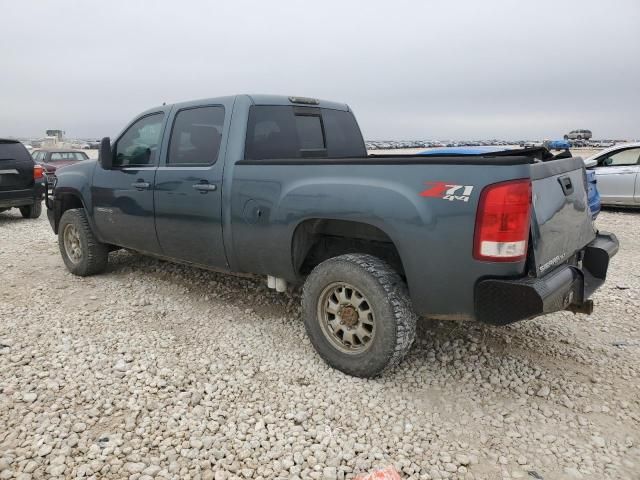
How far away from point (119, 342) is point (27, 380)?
2.29ft

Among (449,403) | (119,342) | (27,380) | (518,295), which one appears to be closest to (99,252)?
(119,342)

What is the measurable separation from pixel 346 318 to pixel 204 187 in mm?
1585

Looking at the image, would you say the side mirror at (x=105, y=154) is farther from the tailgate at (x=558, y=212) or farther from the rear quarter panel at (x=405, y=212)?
the tailgate at (x=558, y=212)

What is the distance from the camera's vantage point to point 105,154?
4.73 m

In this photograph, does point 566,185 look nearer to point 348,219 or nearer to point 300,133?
point 348,219

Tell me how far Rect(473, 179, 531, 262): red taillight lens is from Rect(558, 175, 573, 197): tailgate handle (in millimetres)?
587

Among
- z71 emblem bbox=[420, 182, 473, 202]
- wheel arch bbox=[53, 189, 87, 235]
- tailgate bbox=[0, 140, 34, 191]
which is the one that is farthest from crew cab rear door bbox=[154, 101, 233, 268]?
tailgate bbox=[0, 140, 34, 191]

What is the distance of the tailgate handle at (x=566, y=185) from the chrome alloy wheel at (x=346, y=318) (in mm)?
1388

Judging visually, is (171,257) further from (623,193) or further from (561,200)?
(623,193)

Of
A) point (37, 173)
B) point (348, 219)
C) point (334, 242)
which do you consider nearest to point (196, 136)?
point (334, 242)

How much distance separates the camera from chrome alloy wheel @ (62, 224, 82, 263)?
5403 mm

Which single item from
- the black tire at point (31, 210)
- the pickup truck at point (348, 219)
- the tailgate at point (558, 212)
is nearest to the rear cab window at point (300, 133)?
the pickup truck at point (348, 219)

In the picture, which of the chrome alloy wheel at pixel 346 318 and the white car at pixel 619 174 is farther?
the white car at pixel 619 174

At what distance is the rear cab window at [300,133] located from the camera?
3.85 m
